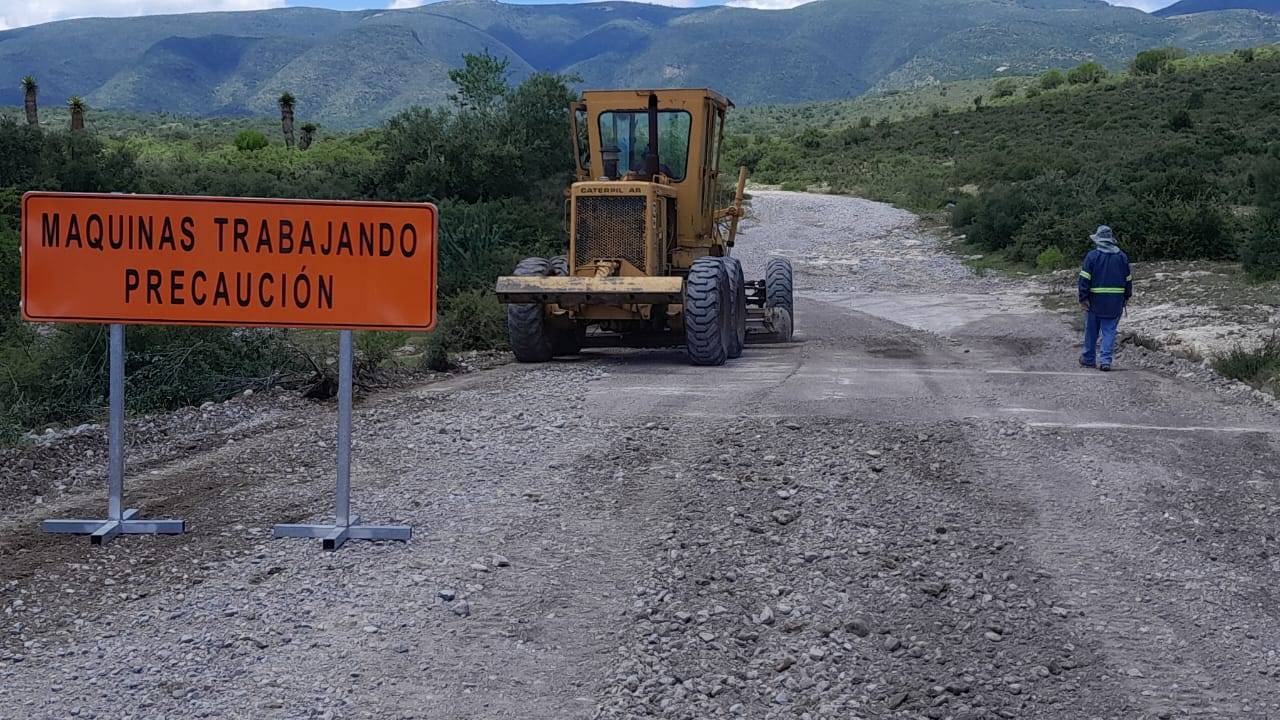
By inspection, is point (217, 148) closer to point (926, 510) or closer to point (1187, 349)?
point (1187, 349)

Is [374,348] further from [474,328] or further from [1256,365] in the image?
[1256,365]

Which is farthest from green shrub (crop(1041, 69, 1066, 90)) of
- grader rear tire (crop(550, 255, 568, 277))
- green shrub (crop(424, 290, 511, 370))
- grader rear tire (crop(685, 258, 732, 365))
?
grader rear tire (crop(685, 258, 732, 365))

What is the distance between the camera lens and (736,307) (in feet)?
45.2

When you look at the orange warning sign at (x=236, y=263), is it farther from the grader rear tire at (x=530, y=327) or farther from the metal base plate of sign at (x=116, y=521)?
the grader rear tire at (x=530, y=327)

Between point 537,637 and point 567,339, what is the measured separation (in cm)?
890

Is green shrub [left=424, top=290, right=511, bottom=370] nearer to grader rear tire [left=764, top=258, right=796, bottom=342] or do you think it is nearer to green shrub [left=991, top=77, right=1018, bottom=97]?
grader rear tire [left=764, top=258, right=796, bottom=342]

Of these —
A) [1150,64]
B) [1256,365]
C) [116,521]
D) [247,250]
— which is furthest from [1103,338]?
[1150,64]

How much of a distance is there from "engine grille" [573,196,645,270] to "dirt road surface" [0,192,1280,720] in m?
2.87

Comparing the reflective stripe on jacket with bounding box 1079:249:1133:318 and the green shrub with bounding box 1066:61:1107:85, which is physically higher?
the green shrub with bounding box 1066:61:1107:85

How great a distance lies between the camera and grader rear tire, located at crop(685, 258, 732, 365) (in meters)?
12.6

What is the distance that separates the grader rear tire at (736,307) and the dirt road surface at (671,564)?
9.00 ft

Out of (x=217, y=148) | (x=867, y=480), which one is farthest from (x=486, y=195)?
(x=217, y=148)

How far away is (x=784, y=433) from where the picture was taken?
8945 millimetres

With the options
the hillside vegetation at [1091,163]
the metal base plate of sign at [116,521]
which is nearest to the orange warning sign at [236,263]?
the metal base plate of sign at [116,521]
